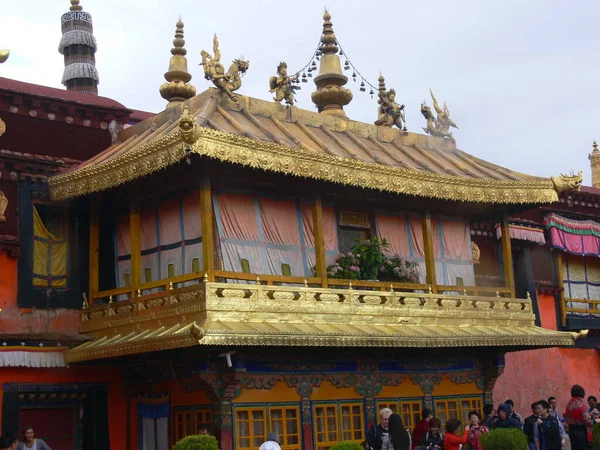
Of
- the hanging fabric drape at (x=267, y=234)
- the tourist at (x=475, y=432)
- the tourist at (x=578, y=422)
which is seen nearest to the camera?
the tourist at (x=475, y=432)

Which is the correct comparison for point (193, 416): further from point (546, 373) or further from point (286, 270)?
point (546, 373)

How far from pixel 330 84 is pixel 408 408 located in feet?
26.0

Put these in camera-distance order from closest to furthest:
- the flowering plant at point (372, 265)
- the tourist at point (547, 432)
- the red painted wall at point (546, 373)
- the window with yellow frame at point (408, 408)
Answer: the tourist at point (547, 432) → the flowering plant at point (372, 265) → the window with yellow frame at point (408, 408) → the red painted wall at point (546, 373)

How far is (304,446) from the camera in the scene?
52.1ft

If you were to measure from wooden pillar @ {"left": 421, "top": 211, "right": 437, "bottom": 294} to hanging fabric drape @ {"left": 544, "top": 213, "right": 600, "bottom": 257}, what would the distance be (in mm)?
6827

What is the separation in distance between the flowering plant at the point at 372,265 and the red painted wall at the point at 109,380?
4.30m

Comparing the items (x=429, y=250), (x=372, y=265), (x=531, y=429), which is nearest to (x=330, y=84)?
(x=429, y=250)

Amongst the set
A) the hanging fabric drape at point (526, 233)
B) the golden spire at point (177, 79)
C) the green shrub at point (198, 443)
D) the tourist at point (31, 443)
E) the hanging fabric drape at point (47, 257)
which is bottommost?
the green shrub at point (198, 443)

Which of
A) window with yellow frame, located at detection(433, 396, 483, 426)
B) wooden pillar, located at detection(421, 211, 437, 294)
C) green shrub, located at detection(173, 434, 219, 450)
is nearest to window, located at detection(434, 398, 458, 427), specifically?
window with yellow frame, located at detection(433, 396, 483, 426)

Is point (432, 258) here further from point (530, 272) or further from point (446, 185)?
point (530, 272)

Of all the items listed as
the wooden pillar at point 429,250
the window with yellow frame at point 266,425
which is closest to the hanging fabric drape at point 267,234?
the wooden pillar at point 429,250

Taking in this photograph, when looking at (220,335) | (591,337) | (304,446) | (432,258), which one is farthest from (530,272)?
(220,335)

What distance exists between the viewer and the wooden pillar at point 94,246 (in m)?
16.9

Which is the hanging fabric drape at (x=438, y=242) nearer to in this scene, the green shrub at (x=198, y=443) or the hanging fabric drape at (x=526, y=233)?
the hanging fabric drape at (x=526, y=233)
